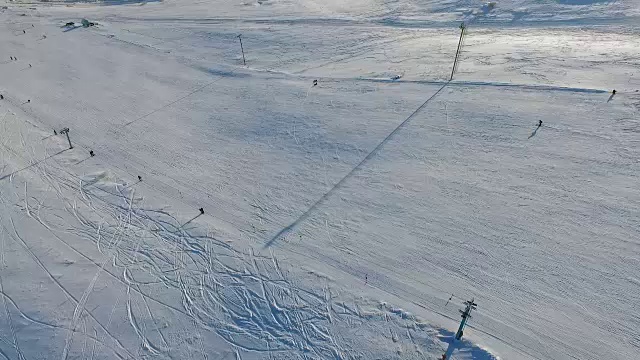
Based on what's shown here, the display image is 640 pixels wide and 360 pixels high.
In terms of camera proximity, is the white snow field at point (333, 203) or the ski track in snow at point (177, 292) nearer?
the ski track in snow at point (177, 292)

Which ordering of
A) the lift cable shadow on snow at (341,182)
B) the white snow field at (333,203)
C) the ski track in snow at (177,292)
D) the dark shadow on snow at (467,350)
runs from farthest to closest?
the lift cable shadow on snow at (341,182) < the white snow field at (333,203) < the ski track in snow at (177,292) < the dark shadow on snow at (467,350)

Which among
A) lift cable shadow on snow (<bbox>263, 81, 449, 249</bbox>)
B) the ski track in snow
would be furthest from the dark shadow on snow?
lift cable shadow on snow (<bbox>263, 81, 449, 249</bbox>)

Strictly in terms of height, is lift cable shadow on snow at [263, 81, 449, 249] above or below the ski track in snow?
above

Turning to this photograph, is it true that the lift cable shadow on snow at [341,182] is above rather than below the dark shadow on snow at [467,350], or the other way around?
above

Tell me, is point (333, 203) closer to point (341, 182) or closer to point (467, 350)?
point (341, 182)

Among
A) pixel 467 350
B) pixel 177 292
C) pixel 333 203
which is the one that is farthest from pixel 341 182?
pixel 467 350

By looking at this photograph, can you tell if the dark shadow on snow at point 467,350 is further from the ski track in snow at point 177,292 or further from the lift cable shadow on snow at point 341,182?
the lift cable shadow on snow at point 341,182

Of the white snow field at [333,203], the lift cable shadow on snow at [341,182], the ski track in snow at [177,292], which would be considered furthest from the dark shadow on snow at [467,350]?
the lift cable shadow on snow at [341,182]

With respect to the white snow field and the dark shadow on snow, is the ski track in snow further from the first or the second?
the dark shadow on snow

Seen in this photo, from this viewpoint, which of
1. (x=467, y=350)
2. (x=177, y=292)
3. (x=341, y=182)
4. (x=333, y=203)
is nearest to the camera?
(x=467, y=350)
